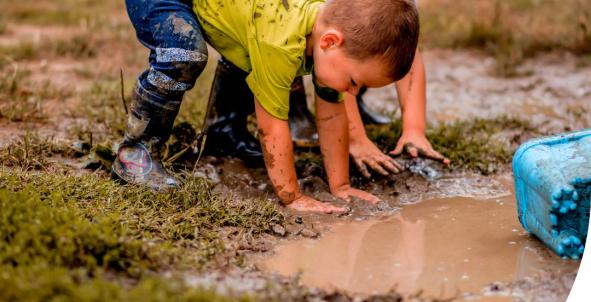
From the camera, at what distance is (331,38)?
→ 301cm

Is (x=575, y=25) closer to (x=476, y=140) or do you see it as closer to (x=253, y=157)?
(x=476, y=140)

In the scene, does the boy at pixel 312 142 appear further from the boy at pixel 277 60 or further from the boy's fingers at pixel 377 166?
the boy at pixel 277 60

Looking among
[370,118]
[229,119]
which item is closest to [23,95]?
[229,119]

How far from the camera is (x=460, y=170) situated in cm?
388

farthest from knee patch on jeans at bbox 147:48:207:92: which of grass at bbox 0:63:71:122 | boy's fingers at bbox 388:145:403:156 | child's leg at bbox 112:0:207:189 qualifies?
grass at bbox 0:63:71:122

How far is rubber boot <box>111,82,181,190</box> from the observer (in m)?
3.39

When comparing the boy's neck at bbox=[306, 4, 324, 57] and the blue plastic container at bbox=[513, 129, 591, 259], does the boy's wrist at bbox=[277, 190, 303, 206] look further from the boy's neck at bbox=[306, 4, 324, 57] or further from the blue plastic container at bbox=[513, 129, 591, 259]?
the blue plastic container at bbox=[513, 129, 591, 259]

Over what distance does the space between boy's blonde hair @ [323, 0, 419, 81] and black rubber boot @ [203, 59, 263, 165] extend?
0.98 meters

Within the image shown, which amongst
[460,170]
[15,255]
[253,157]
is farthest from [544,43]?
[15,255]

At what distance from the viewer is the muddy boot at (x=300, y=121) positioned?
4113 millimetres

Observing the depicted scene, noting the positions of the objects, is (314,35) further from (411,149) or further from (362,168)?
(411,149)

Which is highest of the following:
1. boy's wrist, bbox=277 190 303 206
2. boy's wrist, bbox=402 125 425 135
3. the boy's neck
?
the boy's neck

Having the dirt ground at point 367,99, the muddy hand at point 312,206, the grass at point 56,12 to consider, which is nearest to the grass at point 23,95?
the dirt ground at point 367,99

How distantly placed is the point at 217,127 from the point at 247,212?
840mm
